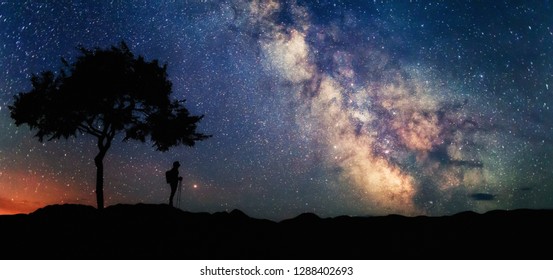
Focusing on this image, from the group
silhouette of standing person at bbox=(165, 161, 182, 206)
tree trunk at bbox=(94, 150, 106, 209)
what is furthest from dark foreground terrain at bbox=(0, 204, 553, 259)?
tree trunk at bbox=(94, 150, 106, 209)

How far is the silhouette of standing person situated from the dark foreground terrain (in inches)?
113

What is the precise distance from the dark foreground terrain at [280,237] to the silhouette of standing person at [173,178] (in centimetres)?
286

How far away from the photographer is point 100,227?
12.9 metres

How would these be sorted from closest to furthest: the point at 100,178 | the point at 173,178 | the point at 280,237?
the point at 280,237 → the point at 173,178 → the point at 100,178

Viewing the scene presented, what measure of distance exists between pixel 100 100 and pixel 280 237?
1448cm

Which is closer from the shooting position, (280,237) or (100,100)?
(280,237)

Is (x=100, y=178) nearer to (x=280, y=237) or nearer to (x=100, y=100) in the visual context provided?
(x=100, y=100)

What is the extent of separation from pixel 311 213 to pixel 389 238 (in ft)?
12.4

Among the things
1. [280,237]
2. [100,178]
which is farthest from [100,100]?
[280,237]

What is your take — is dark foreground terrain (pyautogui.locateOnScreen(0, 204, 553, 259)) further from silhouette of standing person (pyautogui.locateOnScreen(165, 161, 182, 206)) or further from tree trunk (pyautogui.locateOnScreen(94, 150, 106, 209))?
tree trunk (pyautogui.locateOnScreen(94, 150, 106, 209))

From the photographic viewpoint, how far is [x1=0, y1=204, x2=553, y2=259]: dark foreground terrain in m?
10.2

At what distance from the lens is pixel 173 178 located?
Answer: 55.5 ft
